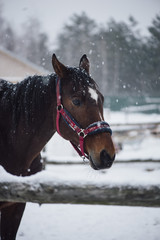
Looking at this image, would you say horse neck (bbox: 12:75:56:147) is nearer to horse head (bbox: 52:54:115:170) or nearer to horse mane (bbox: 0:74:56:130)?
horse mane (bbox: 0:74:56:130)

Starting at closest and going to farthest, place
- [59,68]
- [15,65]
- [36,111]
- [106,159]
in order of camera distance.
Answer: [106,159]
[59,68]
[36,111]
[15,65]

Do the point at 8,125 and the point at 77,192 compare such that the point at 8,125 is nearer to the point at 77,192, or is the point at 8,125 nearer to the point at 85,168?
the point at 77,192

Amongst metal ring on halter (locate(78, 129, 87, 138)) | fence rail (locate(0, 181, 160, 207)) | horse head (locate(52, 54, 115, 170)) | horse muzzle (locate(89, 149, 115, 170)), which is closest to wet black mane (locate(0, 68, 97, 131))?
horse head (locate(52, 54, 115, 170))

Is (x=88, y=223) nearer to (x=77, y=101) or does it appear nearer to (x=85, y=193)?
(x=85, y=193)

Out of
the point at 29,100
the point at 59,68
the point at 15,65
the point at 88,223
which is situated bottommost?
the point at 15,65

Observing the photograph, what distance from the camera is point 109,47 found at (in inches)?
1497

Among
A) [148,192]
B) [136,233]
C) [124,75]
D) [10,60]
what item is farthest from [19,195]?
[124,75]

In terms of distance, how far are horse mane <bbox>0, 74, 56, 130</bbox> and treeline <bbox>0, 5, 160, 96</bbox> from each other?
33453 millimetres

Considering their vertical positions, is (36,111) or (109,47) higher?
(36,111)

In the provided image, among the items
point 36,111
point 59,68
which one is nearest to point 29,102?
point 36,111

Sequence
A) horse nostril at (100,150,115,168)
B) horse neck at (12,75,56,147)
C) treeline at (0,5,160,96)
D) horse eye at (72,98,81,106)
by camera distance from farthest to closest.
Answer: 1. treeline at (0,5,160,96)
2. horse neck at (12,75,56,147)
3. horse eye at (72,98,81,106)
4. horse nostril at (100,150,115,168)

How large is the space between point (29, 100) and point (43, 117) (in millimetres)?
241

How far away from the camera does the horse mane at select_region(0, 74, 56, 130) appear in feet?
7.80

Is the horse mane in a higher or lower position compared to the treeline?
higher
